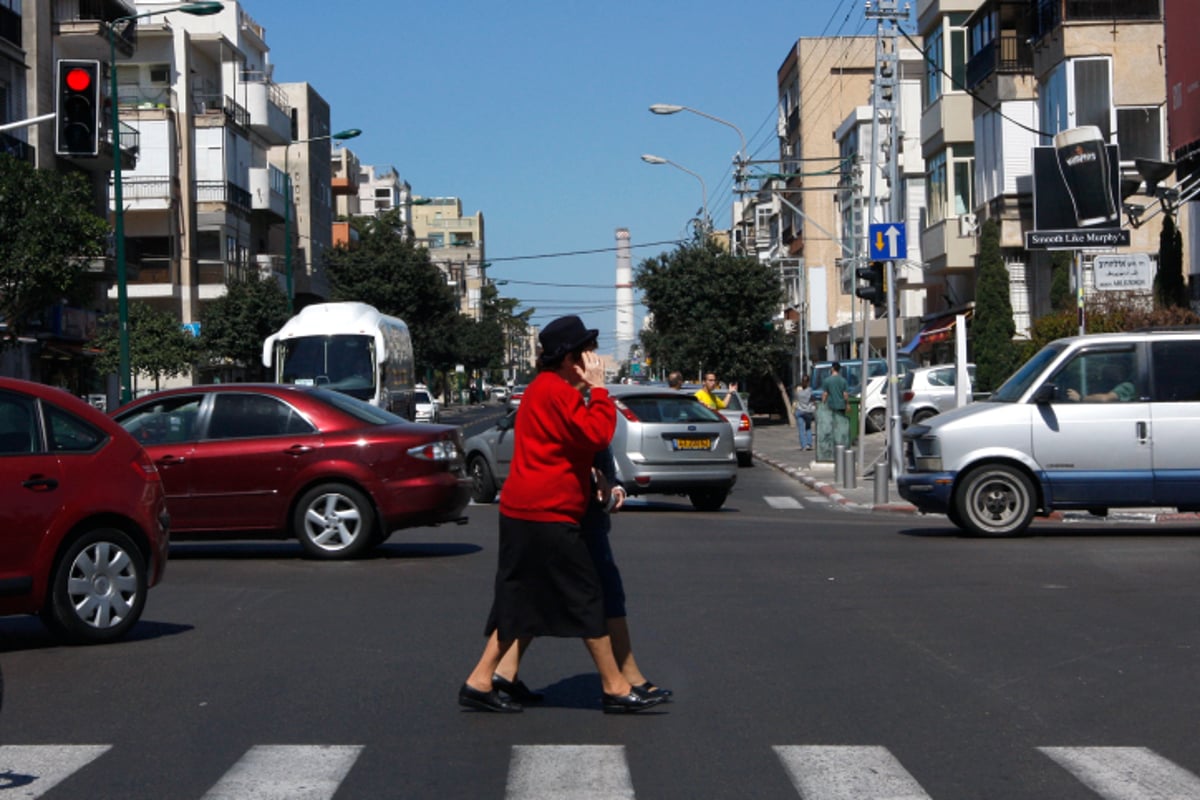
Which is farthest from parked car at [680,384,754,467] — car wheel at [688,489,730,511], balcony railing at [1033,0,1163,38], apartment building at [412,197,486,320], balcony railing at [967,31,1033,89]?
apartment building at [412,197,486,320]

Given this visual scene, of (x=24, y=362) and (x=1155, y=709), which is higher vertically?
(x=24, y=362)

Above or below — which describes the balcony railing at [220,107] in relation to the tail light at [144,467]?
above

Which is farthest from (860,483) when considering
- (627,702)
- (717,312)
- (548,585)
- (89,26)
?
(717,312)

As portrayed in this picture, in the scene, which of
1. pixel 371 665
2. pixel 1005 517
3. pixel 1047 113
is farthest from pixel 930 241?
pixel 371 665

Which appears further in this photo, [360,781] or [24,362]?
[24,362]

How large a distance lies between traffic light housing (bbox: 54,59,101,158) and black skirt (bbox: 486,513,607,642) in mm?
12436

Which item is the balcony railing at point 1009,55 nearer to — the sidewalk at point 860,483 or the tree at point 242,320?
the sidewalk at point 860,483

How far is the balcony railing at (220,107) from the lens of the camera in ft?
200

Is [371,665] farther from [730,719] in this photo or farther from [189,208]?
[189,208]

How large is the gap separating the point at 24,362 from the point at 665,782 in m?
38.8

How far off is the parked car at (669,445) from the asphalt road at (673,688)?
20.2 feet

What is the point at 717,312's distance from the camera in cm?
5897

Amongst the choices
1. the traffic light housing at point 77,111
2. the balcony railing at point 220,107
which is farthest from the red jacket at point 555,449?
the balcony railing at point 220,107

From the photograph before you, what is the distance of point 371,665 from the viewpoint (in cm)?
883
